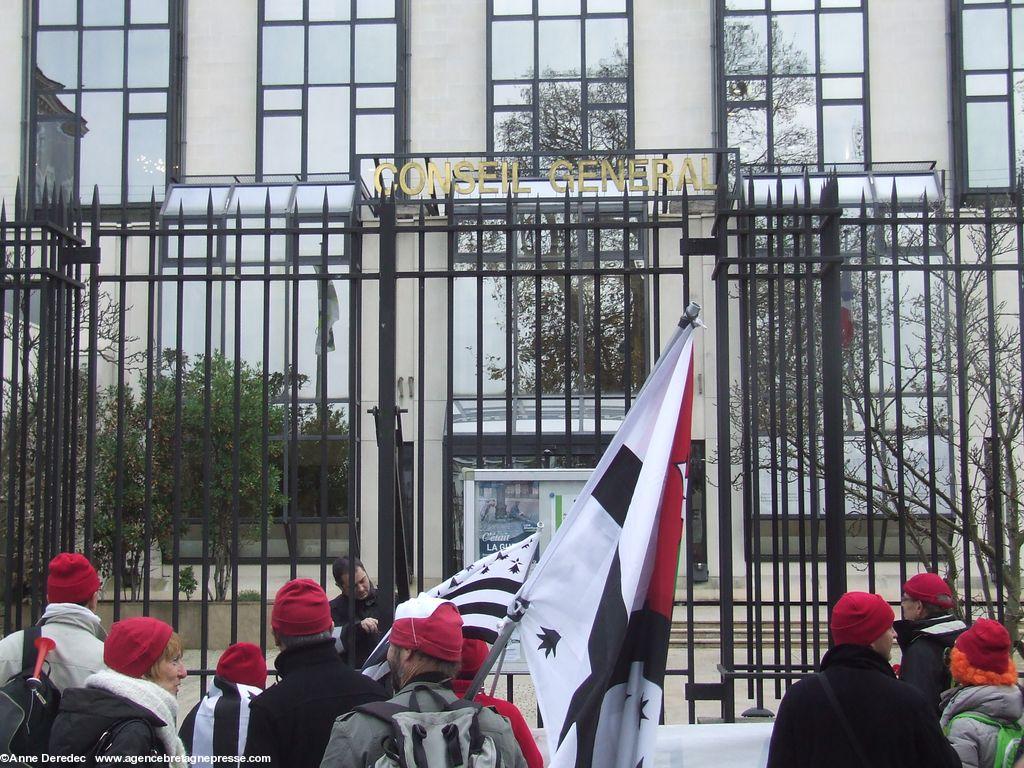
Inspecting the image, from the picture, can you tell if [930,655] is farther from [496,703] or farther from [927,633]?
[496,703]

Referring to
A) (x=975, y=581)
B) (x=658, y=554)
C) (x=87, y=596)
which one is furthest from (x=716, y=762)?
(x=975, y=581)

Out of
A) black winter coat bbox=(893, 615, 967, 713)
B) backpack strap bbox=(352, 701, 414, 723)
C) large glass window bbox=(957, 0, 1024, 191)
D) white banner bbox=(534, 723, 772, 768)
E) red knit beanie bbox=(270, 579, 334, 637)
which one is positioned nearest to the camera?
backpack strap bbox=(352, 701, 414, 723)

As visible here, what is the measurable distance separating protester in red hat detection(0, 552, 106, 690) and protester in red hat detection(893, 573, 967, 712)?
11.7 ft

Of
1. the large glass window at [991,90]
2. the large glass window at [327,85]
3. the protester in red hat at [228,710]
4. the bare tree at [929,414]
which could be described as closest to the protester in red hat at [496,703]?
the protester in red hat at [228,710]

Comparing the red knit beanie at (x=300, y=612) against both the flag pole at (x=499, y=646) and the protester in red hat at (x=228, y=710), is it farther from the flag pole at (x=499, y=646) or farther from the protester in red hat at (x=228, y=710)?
the flag pole at (x=499, y=646)

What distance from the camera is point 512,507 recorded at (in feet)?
21.3

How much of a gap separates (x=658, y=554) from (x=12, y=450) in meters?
4.04

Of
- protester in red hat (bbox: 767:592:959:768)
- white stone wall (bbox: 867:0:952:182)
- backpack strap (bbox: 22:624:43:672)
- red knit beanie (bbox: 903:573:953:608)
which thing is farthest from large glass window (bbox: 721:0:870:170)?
backpack strap (bbox: 22:624:43:672)

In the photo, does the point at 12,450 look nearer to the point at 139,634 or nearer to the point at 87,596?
the point at 87,596

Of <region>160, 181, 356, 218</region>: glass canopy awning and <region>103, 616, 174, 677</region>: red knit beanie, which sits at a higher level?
<region>160, 181, 356, 218</region>: glass canopy awning

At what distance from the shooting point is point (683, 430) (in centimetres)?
376

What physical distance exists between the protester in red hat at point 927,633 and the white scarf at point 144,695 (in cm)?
336

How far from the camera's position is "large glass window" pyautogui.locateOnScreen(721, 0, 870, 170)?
2159 centimetres

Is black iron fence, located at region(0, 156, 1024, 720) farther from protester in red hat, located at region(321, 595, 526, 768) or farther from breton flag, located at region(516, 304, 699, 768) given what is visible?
protester in red hat, located at region(321, 595, 526, 768)
